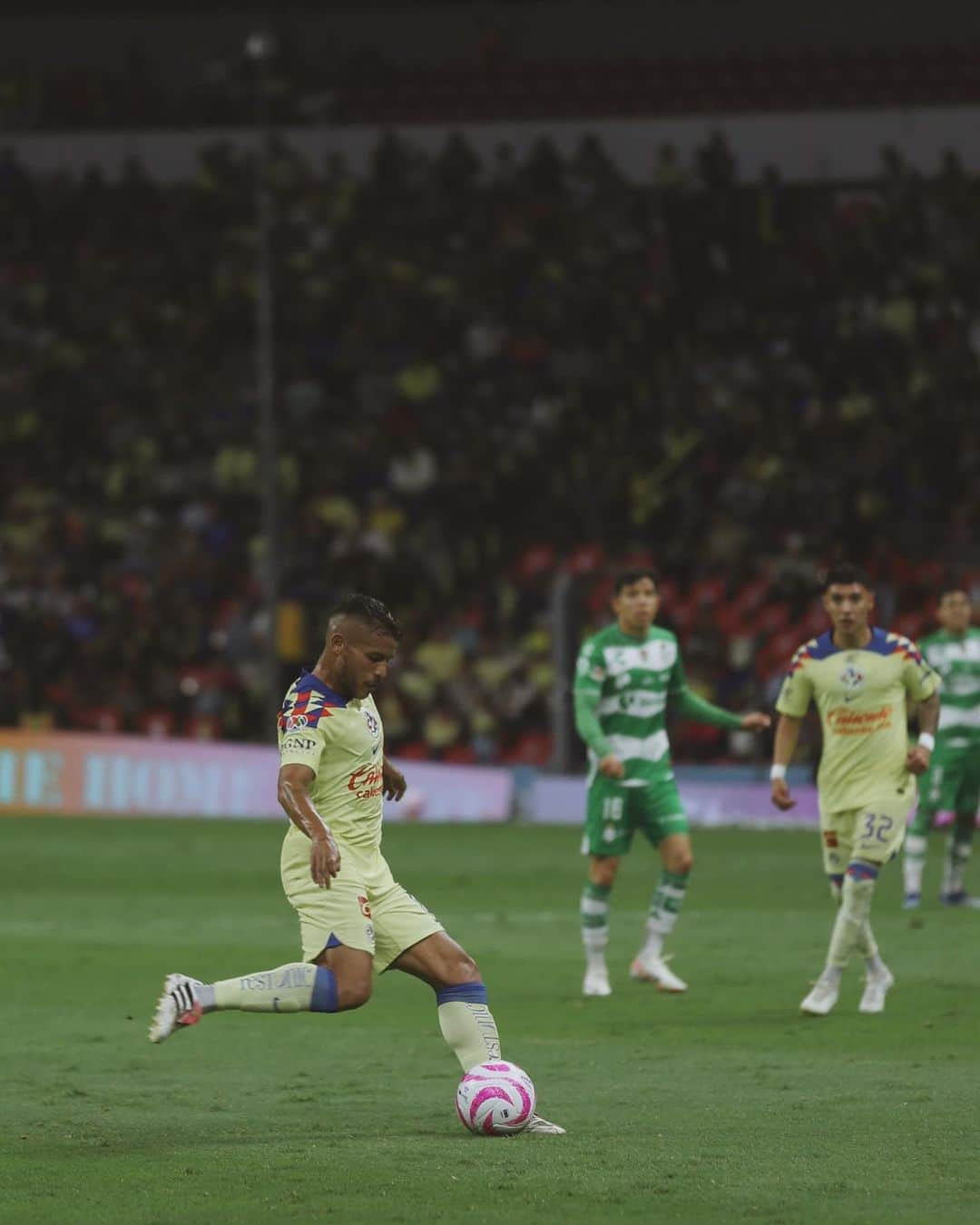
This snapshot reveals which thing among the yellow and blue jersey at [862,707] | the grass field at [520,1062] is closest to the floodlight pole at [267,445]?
the grass field at [520,1062]

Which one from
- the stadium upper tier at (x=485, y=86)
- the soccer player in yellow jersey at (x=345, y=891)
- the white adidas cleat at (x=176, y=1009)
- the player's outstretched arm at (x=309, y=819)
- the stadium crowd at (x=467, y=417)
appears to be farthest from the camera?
the stadium upper tier at (x=485, y=86)

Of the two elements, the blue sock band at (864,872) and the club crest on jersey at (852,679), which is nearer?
the blue sock band at (864,872)

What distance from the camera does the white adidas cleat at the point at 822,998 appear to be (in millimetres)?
11797

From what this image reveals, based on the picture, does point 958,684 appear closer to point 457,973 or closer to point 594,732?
point 594,732

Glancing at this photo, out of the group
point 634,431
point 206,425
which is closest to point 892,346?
point 634,431

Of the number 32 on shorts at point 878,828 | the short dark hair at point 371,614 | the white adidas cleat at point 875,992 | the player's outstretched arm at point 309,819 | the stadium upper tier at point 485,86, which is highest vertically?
the stadium upper tier at point 485,86

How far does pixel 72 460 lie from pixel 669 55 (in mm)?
10398

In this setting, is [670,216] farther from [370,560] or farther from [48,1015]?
[48,1015]

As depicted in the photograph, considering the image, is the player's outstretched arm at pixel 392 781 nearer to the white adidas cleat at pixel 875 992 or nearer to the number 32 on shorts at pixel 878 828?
the number 32 on shorts at pixel 878 828

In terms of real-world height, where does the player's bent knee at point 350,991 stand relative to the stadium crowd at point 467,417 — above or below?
below

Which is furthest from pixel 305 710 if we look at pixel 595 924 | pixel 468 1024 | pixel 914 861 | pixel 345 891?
pixel 914 861

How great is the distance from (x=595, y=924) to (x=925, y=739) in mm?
2241

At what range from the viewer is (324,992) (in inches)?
321

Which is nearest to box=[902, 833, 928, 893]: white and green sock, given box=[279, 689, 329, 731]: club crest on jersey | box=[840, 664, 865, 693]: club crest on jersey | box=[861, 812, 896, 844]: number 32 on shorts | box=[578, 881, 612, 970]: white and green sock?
box=[578, 881, 612, 970]: white and green sock
